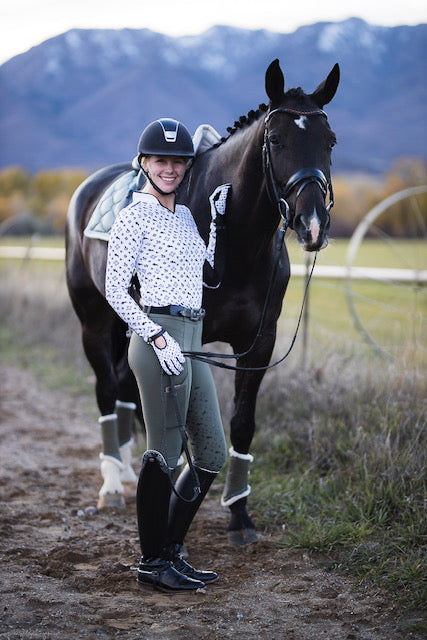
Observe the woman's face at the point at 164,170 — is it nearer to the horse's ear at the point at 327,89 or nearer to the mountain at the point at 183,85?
the horse's ear at the point at 327,89

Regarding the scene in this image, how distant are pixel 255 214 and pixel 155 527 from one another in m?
1.50

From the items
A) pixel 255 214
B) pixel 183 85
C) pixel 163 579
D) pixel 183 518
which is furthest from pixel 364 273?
pixel 183 85

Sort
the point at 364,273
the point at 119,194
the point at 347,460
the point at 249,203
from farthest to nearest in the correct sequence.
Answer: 1. the point at 364,273
2. the point at 347,460
3. the point at 119,194
4. the point at 249,203

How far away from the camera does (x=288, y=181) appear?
8.57 ft

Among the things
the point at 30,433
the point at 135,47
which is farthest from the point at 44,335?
the point at 135,47

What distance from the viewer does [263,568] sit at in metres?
2.92

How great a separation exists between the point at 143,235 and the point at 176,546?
1.39 meters

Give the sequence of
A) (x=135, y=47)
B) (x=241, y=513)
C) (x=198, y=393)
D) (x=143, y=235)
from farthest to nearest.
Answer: (x=135, y=47), (x=241, y=513), (x=198, y=393), (x=143, y=235)

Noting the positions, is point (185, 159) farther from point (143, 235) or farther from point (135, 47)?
point (135, 47)

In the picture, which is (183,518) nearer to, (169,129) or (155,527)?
(155,527)

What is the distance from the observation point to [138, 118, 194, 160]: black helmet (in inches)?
98.0

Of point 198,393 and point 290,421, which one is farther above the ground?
point 198,393

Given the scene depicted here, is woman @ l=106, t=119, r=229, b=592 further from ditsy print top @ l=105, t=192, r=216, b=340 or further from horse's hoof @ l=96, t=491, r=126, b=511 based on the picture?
horse's hoof @ l=96, t=491, r=126, b=511

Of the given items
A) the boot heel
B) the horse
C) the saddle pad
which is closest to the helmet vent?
the horse
